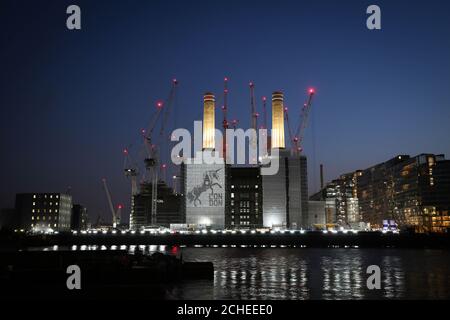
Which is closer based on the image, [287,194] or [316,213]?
[287,194]

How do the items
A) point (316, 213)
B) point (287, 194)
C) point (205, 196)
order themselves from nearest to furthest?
point (205, 196)
point (287, 194)
point (316, 213)

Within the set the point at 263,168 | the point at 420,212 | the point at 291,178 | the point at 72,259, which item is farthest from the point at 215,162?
the point at 72,259

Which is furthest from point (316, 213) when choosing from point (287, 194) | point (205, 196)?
point (205, 196)

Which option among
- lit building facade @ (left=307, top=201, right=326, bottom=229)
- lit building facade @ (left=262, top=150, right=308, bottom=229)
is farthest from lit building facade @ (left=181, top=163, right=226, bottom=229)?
lit building facade @ (left=307, top=201, right=326, bottom=229)

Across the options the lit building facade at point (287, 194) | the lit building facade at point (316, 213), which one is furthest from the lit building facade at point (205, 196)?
the lit building facade at point (316, 213)

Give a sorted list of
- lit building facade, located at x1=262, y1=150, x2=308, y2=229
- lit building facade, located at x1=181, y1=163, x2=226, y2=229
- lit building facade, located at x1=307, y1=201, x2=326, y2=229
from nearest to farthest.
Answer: lit building facade, located at x1=181, y1=163, x2=226, y2=229, lit building facade, located at x1=262, y1=150, x2=308, y2=229, lit building facade, located at x1=307, y1=201, x2=326, y2=229

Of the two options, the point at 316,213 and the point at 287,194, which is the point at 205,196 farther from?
the point at 316,213

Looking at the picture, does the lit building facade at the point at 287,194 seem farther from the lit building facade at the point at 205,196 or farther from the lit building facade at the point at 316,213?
the lit building facade at the point at 205,196

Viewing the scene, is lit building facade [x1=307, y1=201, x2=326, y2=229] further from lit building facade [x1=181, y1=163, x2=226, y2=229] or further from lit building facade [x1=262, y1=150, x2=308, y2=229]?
lit building facade [x1=181, y1=163, x2=226, y2=229]

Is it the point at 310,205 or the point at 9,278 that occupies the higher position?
the point at 310,205

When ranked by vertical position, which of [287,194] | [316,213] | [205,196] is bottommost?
[316,213]
